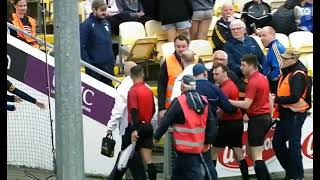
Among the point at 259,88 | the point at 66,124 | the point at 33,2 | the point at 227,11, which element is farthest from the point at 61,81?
the point at 33,2

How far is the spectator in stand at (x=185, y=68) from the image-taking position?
951 centimetres

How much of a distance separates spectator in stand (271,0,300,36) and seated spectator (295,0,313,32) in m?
0.12

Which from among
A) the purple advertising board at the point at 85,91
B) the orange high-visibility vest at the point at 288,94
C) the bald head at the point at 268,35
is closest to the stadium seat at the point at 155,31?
the purple advertising board at the point at 85,91

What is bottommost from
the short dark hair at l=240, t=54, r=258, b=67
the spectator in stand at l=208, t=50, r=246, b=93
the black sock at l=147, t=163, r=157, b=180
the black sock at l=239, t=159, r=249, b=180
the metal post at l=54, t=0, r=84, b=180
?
the black sock at l=239, t=159, r=249, b=180

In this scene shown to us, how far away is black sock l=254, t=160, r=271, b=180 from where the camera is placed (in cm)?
989

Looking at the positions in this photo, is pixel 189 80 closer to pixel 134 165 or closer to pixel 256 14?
pixel 134 165

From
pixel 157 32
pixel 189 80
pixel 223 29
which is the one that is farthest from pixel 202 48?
pixel 189 80

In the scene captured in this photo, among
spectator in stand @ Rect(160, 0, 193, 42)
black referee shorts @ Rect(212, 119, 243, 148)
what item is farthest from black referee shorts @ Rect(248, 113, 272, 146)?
spectator in stand @ Rect(160, 0, 193, 42)

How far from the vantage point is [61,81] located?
21.7 ft

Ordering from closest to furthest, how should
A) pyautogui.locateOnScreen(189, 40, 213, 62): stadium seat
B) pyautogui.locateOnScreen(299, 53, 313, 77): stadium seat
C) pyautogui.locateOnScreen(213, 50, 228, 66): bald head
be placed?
1. pyautogui.locateOnScreen(213, 50, 228, 66): bald head
2. pyautogui.locateOnScreen(189, 40, 213, 62): stadium seat
3. pyautogui.locateOnScreen(299, 53, 313, 77): stadium seat

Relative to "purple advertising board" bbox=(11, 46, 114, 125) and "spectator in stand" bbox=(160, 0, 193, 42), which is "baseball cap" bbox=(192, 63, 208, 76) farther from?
"spectator in stand" bbox=(160, 0, 193, 42)

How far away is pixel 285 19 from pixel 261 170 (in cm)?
452

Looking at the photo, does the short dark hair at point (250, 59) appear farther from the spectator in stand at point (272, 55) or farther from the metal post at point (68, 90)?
the metal post at point (68, 90)

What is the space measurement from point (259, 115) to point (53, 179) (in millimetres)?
2874
